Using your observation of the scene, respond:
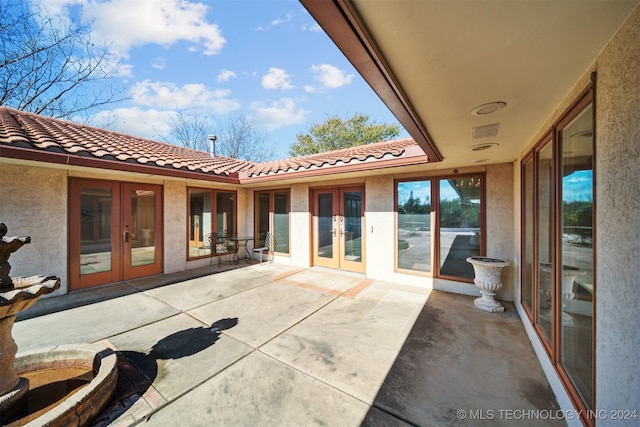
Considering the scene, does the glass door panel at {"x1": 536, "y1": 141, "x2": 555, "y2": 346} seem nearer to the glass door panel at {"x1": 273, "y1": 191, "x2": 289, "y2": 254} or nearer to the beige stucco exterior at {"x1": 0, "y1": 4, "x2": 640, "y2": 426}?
the beige stucco exterior at {"x1": 0, "y1": 4, "x2": 640, "y2": 426}

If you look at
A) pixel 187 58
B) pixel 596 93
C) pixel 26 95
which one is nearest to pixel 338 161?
pixel 596 93

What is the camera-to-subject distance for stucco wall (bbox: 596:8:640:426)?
1216mm

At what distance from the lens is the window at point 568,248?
1.84 meters

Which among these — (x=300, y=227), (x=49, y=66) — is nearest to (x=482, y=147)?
(x=300, y=227)

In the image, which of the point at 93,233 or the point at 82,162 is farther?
the point at 93,233

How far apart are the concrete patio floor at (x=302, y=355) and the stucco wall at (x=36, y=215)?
2.56ft

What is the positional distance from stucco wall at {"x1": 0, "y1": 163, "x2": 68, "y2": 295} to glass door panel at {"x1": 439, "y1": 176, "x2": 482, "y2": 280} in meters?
7.75

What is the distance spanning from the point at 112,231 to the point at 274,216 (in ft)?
13.3

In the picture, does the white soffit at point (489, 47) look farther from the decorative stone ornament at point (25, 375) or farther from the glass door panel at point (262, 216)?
the glass door panel at point (262, 216)

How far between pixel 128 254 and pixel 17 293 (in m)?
4.54

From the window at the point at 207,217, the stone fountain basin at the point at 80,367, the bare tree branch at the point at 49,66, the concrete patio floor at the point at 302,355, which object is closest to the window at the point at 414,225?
the concrete patio floor at the point at 302,355

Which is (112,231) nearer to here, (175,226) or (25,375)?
(175,226)

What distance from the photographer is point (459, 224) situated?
521cm

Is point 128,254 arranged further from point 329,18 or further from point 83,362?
point 329,18
